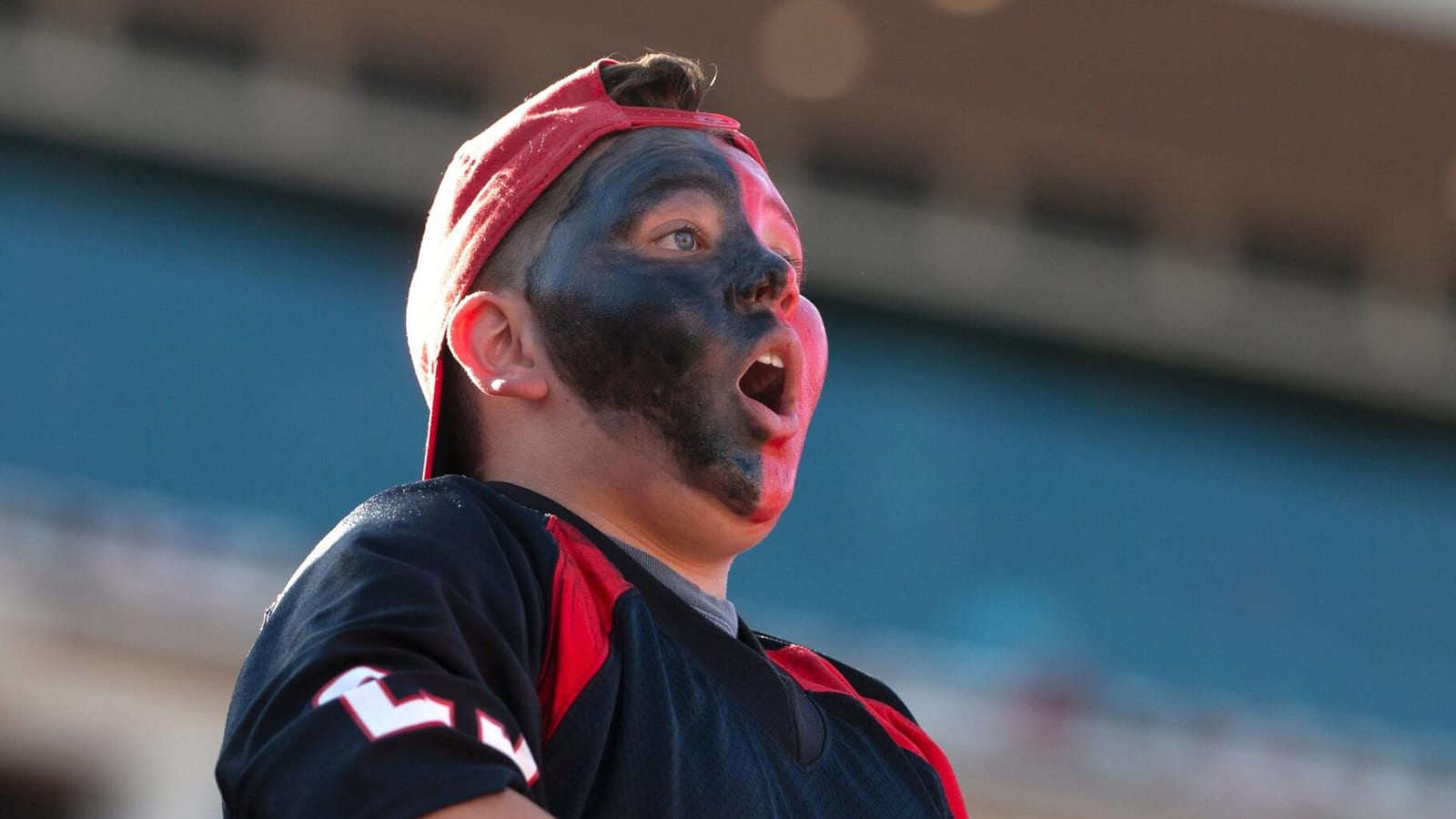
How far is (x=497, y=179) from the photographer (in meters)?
1.75

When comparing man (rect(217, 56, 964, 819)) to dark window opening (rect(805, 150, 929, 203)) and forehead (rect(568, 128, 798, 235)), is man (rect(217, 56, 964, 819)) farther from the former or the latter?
dark window opening (rect(805, 150, 929, 203))

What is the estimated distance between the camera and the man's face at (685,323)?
1.57 meters

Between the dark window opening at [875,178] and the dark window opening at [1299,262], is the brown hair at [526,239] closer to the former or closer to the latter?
the dark window opening at [875,178]

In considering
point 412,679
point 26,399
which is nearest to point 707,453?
point 412,679

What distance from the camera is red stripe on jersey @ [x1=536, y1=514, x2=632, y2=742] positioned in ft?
4.37

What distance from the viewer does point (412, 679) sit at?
1.17m

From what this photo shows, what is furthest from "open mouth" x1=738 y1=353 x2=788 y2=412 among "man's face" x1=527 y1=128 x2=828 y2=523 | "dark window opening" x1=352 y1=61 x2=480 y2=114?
"dark window opening" x1=352 y1=61 x2=480 y2=114

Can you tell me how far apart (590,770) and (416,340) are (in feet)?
2.01

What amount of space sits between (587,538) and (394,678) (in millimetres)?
388

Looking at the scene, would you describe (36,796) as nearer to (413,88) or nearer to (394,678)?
(413,88)

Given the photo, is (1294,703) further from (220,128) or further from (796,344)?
(796,344)

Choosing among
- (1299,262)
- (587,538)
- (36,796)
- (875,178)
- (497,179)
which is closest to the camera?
(587,538)

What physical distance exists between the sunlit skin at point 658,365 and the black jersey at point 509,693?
6 cm

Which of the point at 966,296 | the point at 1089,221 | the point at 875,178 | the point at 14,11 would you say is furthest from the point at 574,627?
the point at 1089,221
